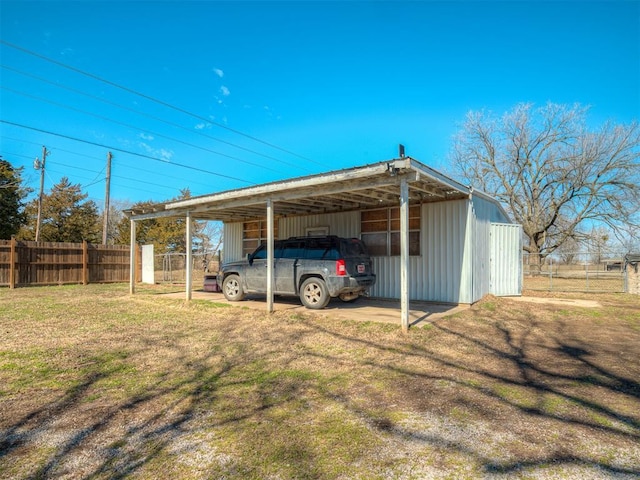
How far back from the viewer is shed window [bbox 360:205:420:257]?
34.3 feet

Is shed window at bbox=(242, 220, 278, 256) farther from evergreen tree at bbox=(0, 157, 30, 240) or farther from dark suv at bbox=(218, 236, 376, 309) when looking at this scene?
evergreen tree at bbox=(0, 157, 30, 240)

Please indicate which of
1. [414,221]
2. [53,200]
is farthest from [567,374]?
[53,200]

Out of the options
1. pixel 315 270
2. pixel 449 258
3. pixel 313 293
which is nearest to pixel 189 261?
pixel 313 293

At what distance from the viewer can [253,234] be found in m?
14.5

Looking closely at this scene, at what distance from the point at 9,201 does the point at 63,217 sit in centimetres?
632

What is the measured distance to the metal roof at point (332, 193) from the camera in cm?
694

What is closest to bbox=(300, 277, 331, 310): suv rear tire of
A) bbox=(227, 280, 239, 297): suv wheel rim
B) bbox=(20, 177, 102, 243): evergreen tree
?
bbox=(227, 280, 239, 297): suv wheel rim

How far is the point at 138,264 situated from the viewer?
19.6 metres

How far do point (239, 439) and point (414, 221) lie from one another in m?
8.39

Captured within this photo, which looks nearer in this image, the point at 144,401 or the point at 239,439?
the point at 239,439

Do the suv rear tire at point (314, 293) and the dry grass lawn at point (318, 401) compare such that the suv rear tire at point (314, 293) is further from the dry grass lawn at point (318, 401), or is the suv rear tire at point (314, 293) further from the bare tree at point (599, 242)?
the bare tree at point (599, 242)

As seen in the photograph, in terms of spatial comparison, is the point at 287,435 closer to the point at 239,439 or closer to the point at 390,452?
the point at 239,439

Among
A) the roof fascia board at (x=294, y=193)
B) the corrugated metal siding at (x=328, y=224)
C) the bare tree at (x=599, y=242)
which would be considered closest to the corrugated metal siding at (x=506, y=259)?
the corrugated metal siding at (x=328, y=224)

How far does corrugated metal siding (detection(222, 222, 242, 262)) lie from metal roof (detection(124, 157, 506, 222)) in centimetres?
64
